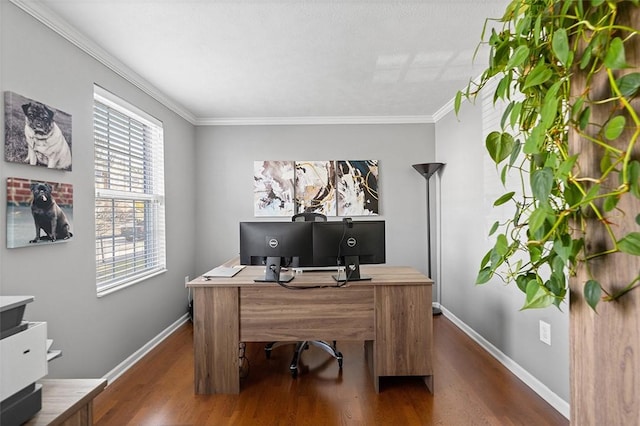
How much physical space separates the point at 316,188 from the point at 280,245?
201 centimetres

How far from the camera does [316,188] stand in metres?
4.31

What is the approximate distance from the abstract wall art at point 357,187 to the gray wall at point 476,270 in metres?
0.87

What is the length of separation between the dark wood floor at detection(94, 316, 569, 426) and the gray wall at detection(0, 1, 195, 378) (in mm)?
378

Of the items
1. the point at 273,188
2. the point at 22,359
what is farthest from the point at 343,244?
the point at 273,188

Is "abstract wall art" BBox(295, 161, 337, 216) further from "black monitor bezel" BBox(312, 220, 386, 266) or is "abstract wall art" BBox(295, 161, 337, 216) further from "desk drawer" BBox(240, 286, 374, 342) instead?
"desk drawer" BBox(240, 286, 374, 342)

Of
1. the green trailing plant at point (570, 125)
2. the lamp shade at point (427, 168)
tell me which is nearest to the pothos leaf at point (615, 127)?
the green trailing plant at point (570, 125)

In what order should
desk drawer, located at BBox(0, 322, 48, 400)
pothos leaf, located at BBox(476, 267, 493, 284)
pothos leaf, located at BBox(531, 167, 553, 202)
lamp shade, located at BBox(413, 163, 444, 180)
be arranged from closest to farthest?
pothos leaf, located at BBox(531, 167, 553, 202) → pothos leaf, located at BBox(476, 267, 493, 284) → desk drawer, located at BBox(0, 322, 48, 400) → lamp shade, located at BBox(413, 163, 444, 180)

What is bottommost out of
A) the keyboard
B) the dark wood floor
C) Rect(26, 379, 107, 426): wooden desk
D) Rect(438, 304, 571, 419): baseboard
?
the dark wood floor

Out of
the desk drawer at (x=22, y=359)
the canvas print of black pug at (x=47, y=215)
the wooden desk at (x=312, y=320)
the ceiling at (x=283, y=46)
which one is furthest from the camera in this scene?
the wooden desk at (x=312, y=320)

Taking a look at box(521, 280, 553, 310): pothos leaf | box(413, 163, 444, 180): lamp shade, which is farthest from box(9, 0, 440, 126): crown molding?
box(521, 280, 553, 310): pothos leaf

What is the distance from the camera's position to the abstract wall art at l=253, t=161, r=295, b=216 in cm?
430

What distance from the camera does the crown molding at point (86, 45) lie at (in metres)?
1.92

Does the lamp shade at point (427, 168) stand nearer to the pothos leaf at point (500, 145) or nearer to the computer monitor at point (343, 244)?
the computer monitor at point (343, 244)

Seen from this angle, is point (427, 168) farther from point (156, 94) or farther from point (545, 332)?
point (156, 94)
